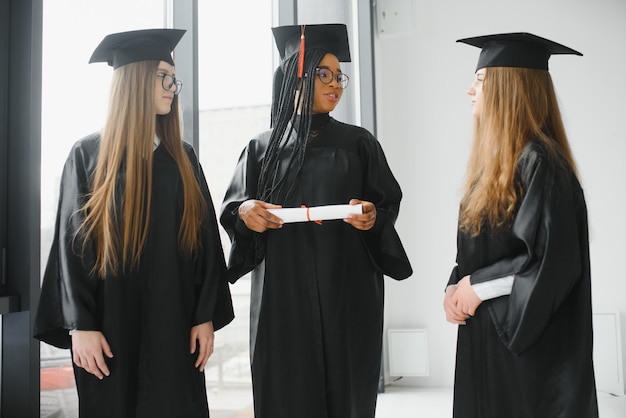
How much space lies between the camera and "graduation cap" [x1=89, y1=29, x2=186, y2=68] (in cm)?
196

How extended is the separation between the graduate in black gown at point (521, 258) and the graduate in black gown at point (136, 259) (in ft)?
2.88

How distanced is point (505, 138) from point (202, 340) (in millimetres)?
1218

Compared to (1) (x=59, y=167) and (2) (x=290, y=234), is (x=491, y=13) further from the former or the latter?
(1) (x=59, y=167)

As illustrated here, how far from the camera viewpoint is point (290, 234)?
223 centimetres

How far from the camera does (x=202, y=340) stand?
1.97 m

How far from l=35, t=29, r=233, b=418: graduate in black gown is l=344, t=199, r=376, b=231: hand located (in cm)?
47

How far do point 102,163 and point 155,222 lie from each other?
0.24m

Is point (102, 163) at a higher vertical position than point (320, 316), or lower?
higher

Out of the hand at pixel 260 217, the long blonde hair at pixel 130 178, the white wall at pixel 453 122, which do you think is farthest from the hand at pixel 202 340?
the white wall at pixel 453 122

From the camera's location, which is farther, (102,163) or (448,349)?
(448,349)

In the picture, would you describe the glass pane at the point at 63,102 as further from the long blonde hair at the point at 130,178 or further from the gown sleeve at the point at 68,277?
the gown sleeve at the point at 68,277

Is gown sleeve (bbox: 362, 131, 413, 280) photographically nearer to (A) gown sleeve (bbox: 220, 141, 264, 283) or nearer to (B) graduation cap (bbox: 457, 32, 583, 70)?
(A) gown sleeve (bbox: 220, 141, 264, 283)

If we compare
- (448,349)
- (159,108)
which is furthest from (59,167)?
(448,349)

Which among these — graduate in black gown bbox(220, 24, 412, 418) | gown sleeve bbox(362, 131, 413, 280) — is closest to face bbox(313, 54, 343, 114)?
graduate in black gown bbox(220, 24, 412, 418)
